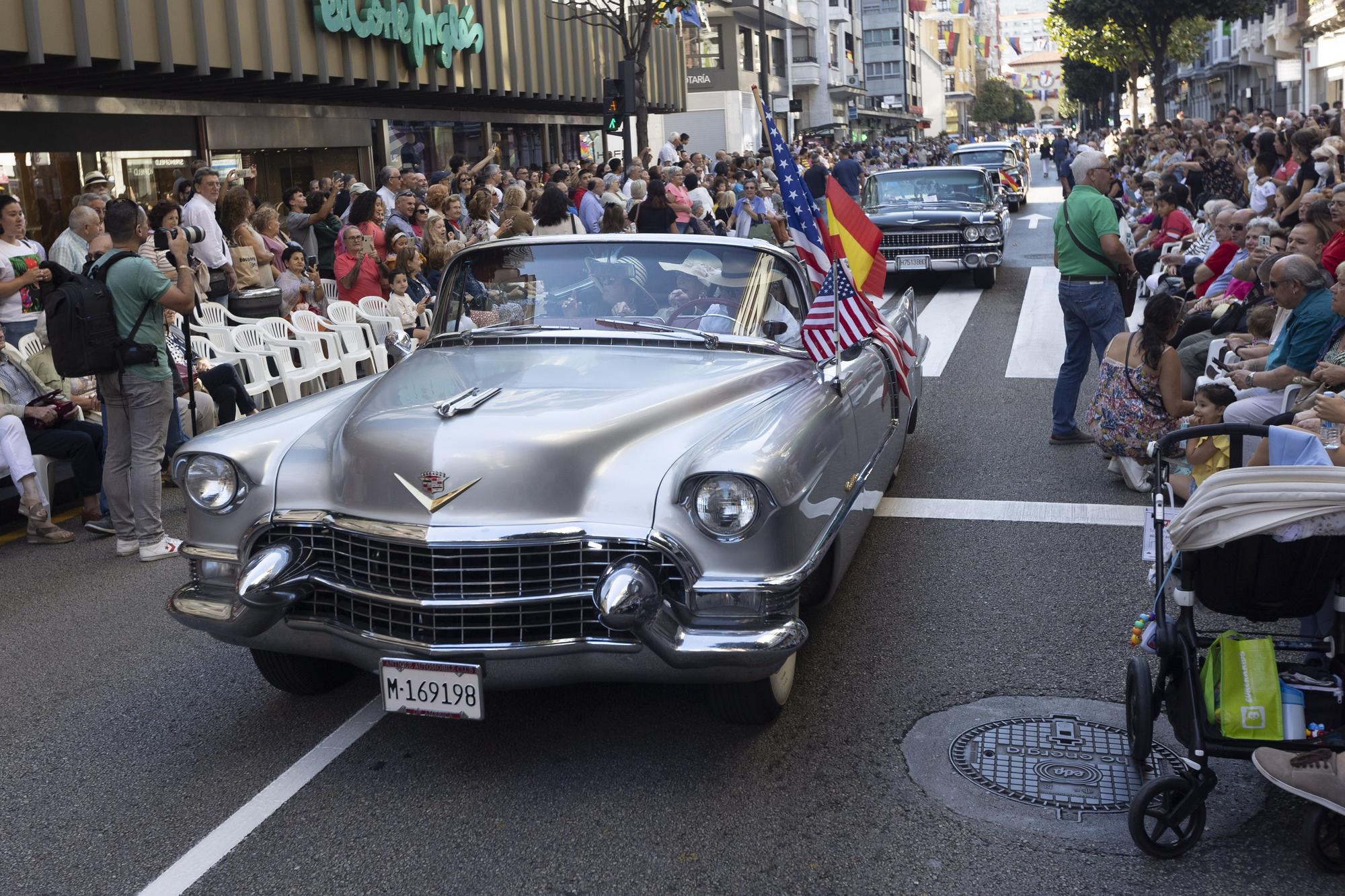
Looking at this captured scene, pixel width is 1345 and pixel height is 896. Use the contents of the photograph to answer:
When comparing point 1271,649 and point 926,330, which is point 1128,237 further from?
point 1271,649

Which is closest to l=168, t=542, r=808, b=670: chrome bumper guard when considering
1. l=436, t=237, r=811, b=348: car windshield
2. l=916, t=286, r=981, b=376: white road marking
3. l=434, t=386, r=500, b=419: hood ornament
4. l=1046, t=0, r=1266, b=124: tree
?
l=434, t=386, r=500, b=419: hood ornament

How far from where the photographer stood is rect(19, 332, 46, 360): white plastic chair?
818 cm

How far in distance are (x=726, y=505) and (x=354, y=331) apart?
788cm

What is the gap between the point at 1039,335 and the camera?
1365 cm

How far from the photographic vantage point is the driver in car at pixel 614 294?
5629 millimetres

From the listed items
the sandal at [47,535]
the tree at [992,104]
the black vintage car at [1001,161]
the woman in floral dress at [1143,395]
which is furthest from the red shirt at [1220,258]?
the tree at [992,104]

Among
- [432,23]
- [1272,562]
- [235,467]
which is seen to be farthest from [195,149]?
[1272,562]

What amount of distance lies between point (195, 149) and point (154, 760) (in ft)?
49.8

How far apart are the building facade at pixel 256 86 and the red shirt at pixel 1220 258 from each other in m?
10.3

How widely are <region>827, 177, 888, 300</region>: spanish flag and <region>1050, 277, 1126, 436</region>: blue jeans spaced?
2.66 metres

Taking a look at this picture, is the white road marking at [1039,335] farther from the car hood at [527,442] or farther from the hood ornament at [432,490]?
the hood ornament at [432,490]

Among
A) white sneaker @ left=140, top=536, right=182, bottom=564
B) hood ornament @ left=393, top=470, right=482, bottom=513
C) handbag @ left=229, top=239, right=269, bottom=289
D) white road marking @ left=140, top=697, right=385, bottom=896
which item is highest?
handbag @ left=229, top=239, right=269, bottom=289

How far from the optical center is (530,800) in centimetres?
416

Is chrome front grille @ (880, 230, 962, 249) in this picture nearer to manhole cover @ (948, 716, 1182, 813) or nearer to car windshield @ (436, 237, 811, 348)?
car windshield @ (436, 237, 811, 348)
